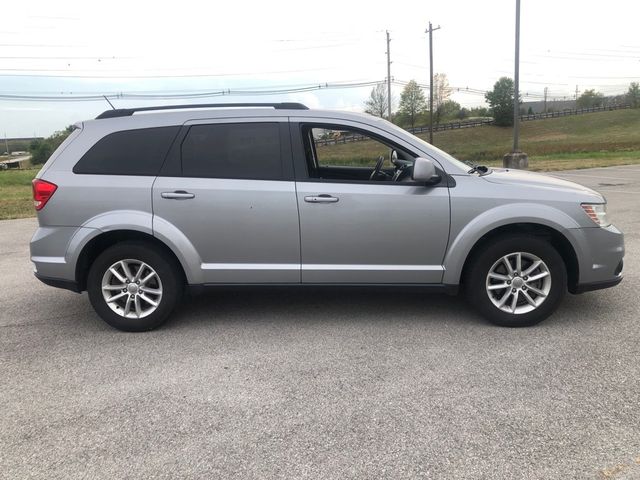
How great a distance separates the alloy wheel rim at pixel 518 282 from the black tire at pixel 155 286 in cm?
260

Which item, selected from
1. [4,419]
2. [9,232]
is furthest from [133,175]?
[9,232]

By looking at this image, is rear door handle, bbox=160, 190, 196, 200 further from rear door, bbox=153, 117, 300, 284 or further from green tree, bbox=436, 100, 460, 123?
green tree, bbox=436, 100, 460, 123

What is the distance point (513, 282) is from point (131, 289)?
3145mm

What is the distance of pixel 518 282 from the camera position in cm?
412

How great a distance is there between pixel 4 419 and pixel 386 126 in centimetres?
338

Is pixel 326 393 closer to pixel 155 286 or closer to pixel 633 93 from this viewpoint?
pixel 155 286

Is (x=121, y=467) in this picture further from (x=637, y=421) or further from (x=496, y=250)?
(x=496, y=250)

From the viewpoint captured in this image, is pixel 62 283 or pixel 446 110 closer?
pixel 62 283

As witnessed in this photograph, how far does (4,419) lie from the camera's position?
2988mm

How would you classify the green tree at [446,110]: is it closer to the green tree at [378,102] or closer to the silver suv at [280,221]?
the green tree at [378,102]

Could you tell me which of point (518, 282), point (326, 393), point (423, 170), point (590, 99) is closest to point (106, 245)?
point (326, 393)

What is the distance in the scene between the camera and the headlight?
13.5 ft

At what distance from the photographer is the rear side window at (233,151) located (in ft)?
13.7

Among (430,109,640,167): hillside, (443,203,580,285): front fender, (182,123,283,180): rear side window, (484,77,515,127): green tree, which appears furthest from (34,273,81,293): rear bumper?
(484,77,515,127): green tree
